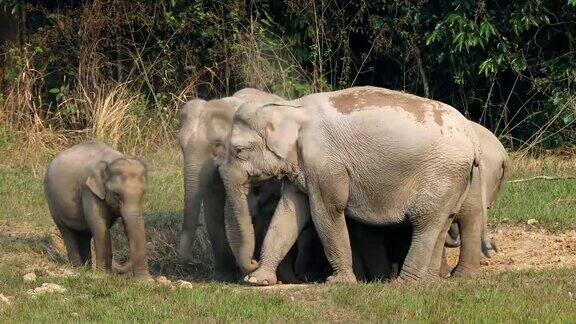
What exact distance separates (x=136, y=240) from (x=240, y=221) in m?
0.94

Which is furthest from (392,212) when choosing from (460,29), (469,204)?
(460,29)

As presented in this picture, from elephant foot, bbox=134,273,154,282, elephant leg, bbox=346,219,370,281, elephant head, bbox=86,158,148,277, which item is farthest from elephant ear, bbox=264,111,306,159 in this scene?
elephant foot, bbox=134,273,154,282

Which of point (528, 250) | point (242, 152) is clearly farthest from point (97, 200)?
point (528, 250)

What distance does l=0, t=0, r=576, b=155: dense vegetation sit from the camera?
1925 centimetres

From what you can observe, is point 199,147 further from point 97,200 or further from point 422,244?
point 422,244

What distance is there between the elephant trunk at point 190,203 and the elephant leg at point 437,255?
2265 millimetres

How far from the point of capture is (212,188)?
13.4m

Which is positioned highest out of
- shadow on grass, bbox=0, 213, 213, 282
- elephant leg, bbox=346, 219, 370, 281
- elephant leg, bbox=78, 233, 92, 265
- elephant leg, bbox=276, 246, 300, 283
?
elephant leg, bbox=346, 219, 370, 281

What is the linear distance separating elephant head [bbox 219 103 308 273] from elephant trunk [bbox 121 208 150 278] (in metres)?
0.78

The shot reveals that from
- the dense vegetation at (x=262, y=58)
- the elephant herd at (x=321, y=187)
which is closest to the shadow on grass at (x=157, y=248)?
the elephant herd at (x=321, y=187)

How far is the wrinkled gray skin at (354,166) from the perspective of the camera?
12.1m

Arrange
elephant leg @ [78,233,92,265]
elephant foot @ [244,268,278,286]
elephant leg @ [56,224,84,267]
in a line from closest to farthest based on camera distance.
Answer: elephant foot @ [244,268,278,286] → elephant leg @ [56,224,84,267] → elephant leg @ [78,233,92,265]

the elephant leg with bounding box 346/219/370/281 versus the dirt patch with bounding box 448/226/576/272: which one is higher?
the elephant leg with bounding box 346/219/370/281

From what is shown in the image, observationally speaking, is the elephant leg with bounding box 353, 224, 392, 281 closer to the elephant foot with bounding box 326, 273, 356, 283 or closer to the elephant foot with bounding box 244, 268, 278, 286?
the elephant foot with bounding box 326, 273, 356, 283
